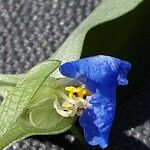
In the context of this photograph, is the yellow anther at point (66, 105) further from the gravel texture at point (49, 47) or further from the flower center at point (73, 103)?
the gravel texture at point (49, 47)

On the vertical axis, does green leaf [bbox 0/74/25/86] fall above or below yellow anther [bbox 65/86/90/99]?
below

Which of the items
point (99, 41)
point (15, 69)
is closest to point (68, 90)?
point (99, 41)

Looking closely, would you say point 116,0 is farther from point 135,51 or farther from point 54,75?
point 54,75

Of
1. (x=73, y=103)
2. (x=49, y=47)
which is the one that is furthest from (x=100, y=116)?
(x=49, y=47)

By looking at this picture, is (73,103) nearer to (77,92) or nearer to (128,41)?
(77,92)

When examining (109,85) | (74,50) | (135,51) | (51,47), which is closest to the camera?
(109,85)

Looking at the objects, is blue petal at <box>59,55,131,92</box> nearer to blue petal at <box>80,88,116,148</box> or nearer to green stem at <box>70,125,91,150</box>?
blue petal at <box>80,88,116,148</box>

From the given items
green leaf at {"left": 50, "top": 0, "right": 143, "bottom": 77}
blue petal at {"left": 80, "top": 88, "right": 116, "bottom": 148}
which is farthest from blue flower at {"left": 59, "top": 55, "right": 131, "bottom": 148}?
green leaf at {"left": 50, "top": 0, "right": 143, "bottom": 77}
